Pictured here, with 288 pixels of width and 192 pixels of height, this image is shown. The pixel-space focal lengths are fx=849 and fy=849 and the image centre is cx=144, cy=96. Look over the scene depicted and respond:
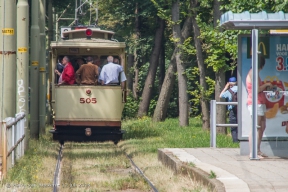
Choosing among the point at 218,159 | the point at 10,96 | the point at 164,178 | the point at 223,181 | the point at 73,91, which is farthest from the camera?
the point at 73,91

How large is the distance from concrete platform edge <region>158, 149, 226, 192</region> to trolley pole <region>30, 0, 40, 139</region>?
8627 mm

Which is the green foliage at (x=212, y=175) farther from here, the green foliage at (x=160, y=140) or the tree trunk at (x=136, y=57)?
the tree trunk at (x=136, y=57)

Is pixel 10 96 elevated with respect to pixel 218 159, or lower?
elevated

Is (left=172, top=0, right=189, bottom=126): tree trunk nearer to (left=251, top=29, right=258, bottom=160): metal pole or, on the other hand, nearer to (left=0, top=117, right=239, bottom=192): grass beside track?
(left=0, top=117, right=239, bottom=192): grass beside track

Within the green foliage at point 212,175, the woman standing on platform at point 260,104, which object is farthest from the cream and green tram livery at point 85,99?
the green foliage at point 212,175

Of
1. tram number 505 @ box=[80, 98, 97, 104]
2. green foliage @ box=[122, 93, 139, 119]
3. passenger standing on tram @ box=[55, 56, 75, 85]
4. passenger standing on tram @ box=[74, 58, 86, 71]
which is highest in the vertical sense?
passenger standing on tram @ box=[74, 58, 86, 71]

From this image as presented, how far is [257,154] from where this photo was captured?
15234 millimetres

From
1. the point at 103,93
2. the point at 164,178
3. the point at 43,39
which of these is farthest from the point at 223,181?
the point at 43,39

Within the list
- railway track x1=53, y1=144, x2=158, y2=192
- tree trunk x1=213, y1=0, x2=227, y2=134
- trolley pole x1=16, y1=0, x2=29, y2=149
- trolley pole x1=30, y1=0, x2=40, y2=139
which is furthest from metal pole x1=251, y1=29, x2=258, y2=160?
tree trunk x1=213, y1=0, x2=227, y2=134

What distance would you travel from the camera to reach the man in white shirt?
23641mm

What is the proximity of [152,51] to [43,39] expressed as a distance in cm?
1546

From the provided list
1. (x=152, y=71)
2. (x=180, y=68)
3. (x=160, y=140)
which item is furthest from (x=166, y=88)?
(x=160, y=140)

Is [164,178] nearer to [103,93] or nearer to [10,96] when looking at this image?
[10,96]

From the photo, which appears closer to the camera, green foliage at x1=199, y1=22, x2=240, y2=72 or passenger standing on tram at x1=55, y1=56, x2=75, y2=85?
passenger standing on tram at x1=55, y1=56, x2=75, y2=85
